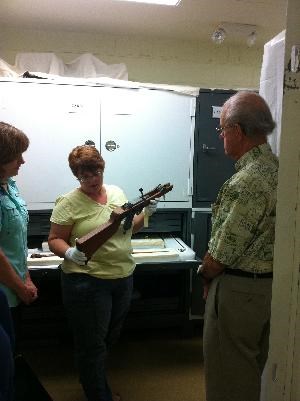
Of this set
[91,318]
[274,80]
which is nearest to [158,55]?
[274,80]

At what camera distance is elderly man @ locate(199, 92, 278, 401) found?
1.30 meters

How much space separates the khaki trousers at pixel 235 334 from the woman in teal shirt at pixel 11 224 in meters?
0.79

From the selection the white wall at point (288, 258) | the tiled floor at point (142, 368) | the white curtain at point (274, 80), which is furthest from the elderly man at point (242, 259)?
the tiled floor at point (142, 368)

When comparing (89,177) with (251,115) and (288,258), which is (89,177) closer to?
(251,115)

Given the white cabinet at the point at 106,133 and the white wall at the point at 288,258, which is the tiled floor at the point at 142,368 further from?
the white wall at the point at 288,258

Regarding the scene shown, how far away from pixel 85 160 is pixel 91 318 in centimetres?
72

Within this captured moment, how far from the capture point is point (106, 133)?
241 centimetres

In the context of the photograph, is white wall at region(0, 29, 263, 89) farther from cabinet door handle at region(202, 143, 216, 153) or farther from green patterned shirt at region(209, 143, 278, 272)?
green patterned shirt at region(209, 143, 278, 272)

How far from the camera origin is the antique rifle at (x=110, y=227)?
1625 mm

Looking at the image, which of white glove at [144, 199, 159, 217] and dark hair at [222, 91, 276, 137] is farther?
white glove at [144, 199, 159, 217]

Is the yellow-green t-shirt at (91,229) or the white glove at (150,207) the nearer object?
the yellow-green t-shirt at (91,229)

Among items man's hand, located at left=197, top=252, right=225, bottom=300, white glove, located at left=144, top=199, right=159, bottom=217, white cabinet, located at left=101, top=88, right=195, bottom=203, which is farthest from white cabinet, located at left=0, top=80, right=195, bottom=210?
man's hand, located at left=197, top=252, right=225, bottom=300

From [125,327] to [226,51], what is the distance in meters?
2.24

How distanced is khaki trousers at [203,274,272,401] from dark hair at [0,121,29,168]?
945 mm
